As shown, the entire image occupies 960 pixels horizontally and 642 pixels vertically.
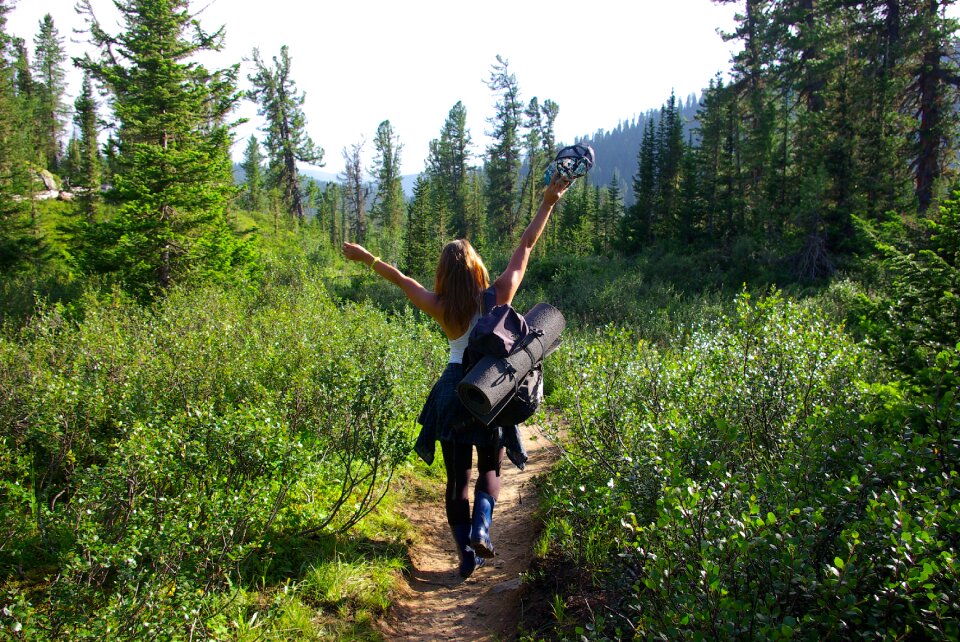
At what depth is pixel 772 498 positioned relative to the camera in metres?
2.14

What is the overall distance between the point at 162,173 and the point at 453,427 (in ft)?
43.8

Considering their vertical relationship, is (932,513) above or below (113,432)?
above

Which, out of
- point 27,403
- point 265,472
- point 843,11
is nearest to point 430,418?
point 265,472

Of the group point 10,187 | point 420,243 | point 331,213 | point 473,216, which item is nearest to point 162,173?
point 10,187

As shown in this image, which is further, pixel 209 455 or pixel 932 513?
pixel 209 455

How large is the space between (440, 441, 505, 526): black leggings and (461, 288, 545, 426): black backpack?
0.24m

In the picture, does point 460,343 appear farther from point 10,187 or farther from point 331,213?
point 331,213

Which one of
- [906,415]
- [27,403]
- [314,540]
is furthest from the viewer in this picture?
[27,403]

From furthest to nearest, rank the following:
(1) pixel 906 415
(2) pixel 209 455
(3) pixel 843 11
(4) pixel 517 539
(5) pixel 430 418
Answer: (3) pixel 843 11, (4) pixel 517 539, (5) pixel 430 418, (2) pixel 209 455, (1) pixel 906 415

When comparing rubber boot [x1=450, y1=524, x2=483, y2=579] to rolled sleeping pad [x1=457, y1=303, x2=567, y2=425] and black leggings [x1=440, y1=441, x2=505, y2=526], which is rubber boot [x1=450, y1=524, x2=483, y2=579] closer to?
black leggings [x1=440, y1=441, x2=505, y2=526]

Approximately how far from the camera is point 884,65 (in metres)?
17.2

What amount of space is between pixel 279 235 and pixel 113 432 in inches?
981

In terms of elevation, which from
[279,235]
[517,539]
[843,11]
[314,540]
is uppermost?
[843,11]

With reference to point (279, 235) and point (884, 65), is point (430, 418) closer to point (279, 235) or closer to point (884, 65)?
point (884, 65)
